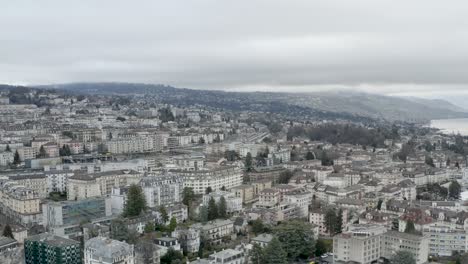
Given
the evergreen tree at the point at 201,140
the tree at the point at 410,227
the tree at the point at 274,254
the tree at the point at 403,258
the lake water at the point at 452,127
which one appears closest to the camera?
the tree at the point at 403,258

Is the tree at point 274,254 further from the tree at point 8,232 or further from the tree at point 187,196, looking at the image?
the tree at point 8,232

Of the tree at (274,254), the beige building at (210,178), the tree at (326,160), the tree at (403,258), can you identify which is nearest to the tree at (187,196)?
the beige building at (210,178)

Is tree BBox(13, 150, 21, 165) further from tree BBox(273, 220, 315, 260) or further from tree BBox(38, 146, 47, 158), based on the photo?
tree BBox(273, 220, 315, 260)

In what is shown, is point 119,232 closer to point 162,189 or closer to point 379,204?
point 162,189

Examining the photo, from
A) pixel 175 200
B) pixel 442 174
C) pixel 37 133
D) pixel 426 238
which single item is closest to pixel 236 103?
pixel 37 133

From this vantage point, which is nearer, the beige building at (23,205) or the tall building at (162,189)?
the beige building at (23,205)

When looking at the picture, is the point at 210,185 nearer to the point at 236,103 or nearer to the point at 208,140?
the point at 208,140
